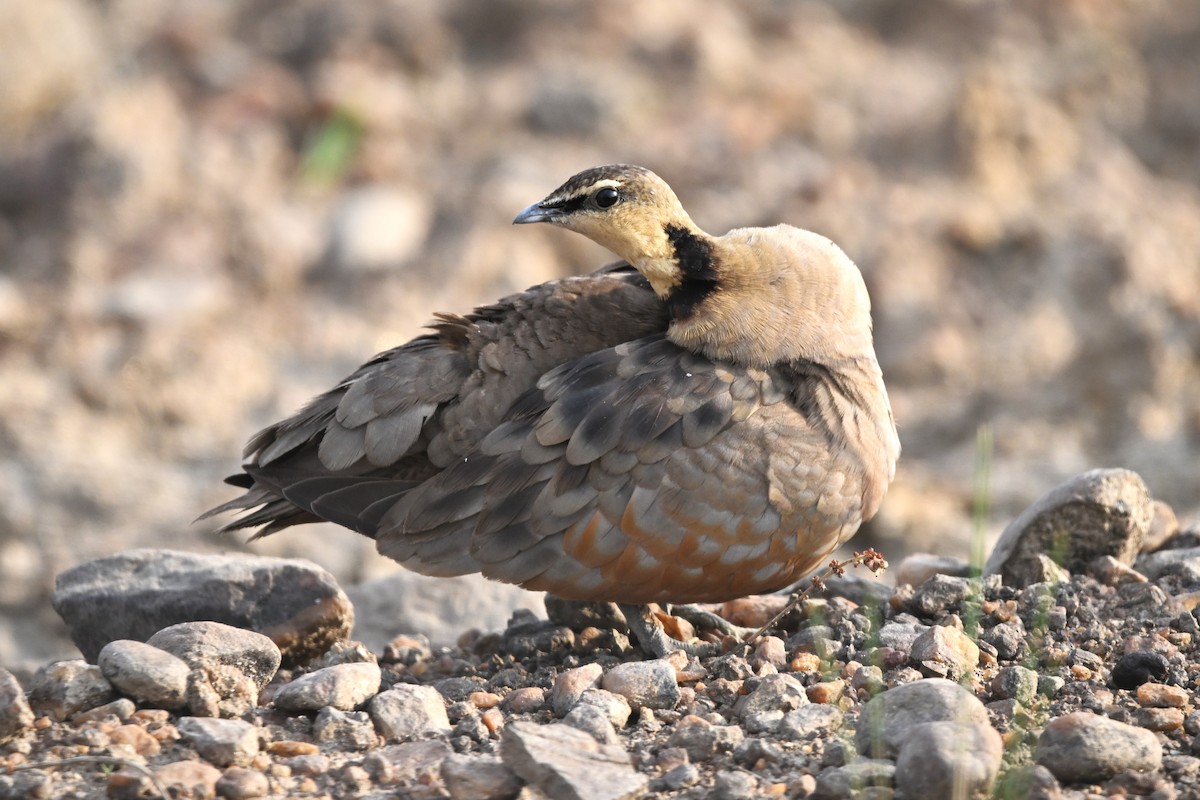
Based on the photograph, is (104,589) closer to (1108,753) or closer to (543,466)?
(543,466)

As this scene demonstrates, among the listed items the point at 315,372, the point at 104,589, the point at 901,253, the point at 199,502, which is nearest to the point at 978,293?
the point at 901,253

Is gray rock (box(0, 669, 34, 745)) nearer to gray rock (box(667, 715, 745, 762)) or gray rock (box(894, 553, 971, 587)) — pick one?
gray rock (box(667, 715, 745, 762))

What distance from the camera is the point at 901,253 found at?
11438mm

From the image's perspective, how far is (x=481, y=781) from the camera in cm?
425

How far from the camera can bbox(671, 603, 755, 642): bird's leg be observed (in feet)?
19.2

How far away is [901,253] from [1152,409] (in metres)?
2.16

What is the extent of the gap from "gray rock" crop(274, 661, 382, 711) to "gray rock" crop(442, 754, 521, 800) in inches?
33.2

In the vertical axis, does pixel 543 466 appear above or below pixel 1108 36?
below

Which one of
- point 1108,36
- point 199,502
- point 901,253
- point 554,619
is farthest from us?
point 1108,36

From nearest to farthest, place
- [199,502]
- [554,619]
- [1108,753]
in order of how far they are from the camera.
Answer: [1108,753], [554,619], [199,502]

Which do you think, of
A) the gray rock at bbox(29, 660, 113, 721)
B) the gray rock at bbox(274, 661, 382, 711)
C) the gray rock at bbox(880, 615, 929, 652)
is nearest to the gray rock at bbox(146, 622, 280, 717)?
the gray rock at bbox(274, 661, 382, 711)

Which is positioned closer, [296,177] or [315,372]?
[315,372]

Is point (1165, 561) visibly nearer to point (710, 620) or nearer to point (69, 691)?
point (710, 620)

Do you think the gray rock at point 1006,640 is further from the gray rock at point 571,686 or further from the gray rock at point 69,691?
the gray rock at point 69,691
